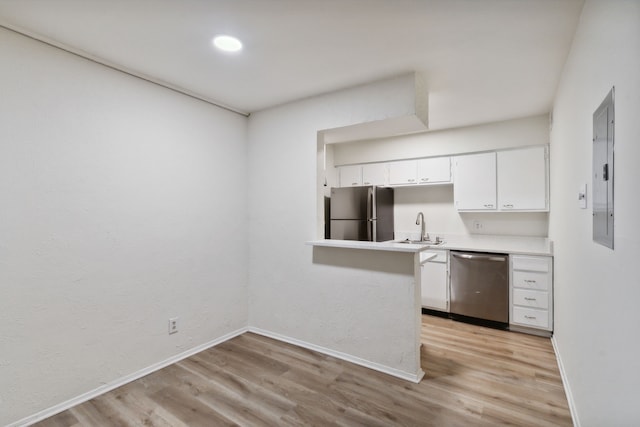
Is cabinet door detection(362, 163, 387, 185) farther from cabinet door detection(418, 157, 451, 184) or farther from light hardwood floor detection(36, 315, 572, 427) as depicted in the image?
light hardwood floor detection(36, 315, 572, 427)

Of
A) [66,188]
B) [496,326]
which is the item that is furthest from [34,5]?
[496,326]

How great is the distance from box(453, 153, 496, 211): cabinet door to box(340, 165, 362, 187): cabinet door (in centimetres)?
140

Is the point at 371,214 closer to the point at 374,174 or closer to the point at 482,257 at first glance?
→ the point at 374,174

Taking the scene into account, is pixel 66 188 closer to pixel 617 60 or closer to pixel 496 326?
pixel 617 60

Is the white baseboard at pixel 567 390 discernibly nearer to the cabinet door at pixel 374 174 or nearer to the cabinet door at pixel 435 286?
the cabinet door at pixel 435 286

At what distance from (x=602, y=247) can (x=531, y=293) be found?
237 centimetres

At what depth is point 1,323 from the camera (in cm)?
181

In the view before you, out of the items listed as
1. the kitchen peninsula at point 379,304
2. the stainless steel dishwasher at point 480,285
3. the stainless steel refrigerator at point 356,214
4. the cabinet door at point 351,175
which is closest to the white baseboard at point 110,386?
the kitchen peninsula at point 379,304

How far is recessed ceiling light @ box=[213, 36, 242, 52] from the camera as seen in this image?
77.3 inches

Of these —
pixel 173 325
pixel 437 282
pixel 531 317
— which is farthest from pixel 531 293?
pixel 173 325

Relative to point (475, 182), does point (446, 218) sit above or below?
below

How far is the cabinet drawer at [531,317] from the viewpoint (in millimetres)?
3227

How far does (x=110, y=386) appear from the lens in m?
2.27

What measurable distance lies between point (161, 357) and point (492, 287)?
3476 mm
